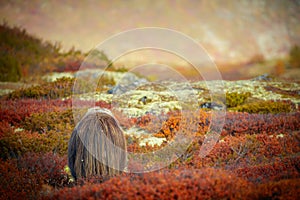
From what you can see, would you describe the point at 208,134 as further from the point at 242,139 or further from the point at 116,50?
the point at 116,50

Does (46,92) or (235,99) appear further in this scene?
(46,92)

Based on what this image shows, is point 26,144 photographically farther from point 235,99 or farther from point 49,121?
point 235,99

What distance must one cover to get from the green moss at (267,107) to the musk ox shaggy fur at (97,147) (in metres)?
4.43

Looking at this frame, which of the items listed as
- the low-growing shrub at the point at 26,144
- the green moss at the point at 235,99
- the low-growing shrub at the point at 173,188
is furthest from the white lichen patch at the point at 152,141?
the green moss at the point at 235,99

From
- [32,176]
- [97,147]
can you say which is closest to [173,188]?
[97,147]

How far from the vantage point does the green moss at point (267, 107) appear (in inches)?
300

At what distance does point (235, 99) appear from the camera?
8523 millimetres

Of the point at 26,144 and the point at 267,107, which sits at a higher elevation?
the point at 267,107

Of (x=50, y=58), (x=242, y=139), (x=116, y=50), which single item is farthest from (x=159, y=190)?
(x=116, y=50)

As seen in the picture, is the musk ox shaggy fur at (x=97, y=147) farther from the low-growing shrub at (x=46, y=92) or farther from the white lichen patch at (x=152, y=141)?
the low-growing shrub at (x=46, y=92)

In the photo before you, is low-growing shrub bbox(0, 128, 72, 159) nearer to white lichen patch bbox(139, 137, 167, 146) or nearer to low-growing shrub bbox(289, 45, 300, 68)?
white lichen patch bbox(139, 137, 167, 146)

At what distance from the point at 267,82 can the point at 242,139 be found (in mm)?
5769

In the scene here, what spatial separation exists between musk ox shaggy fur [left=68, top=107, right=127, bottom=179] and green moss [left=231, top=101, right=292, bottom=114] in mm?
4433

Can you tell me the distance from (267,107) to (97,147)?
4.92m
